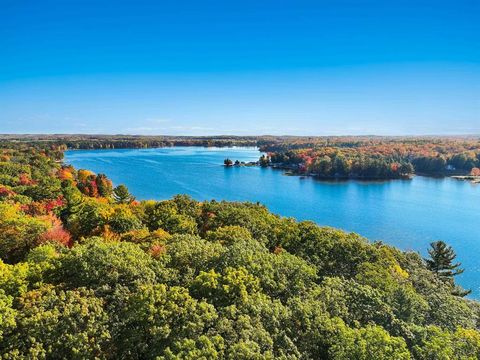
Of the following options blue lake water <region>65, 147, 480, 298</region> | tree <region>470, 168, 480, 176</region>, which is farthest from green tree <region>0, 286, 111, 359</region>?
tree <region>470, 168, 480, 176</region>

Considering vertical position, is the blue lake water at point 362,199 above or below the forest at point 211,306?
below

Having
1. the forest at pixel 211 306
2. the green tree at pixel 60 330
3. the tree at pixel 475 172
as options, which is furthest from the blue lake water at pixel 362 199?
the green tree at pixel 60 330

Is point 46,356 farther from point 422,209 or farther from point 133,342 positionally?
point 422,209

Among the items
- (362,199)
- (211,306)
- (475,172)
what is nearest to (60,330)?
(211,306)

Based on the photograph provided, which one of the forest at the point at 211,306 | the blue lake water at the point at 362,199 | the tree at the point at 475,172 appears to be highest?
the forest at the point at 211,306

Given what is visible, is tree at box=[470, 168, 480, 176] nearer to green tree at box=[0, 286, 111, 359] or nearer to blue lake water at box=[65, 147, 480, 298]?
blue lake water at box=[65, 147, 480, 298]

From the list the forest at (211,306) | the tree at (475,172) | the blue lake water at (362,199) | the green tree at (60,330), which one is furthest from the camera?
the tree at (475,172)

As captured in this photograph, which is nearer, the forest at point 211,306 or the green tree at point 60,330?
the green tree at point 60,330

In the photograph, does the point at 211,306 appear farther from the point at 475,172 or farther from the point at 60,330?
the point at 475,172

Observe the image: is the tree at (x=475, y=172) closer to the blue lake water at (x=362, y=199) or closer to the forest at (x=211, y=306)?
the blue lake water at (x=362, y=199)

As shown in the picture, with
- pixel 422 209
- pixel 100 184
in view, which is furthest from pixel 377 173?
pixel 100 184
